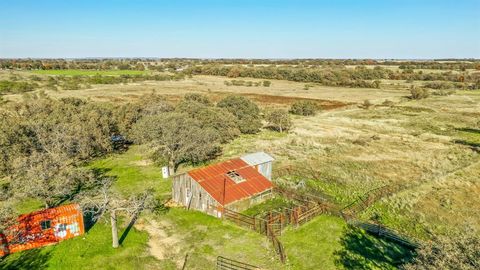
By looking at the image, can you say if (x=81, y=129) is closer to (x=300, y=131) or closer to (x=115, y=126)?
(x=115, y=126)

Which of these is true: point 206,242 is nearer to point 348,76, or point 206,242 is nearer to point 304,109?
point 304,109

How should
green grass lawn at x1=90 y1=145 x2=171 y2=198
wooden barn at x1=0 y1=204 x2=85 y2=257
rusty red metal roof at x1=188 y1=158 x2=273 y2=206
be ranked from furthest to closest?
green grass lawn at x1=90 y1=145 x2=171 y2=198 < rusty red metal roof at x1=188 y1=158 x2=273 y2=206 < wooden barn at x1=0 y1=204 x2=85 y2=257

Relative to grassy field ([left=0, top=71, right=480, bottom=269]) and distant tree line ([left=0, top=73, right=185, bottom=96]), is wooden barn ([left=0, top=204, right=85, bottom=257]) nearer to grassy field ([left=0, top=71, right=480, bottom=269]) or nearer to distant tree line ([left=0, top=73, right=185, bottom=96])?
grassy field ([left=0, top=71, right=480, bottom=269])

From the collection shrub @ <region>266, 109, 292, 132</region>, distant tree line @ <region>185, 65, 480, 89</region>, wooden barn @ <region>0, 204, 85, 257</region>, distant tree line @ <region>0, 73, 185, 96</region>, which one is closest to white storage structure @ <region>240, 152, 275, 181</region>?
wooden barn @ <region>0, 204, 85, 257</region>

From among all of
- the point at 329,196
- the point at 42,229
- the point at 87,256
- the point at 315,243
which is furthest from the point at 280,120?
the point at 42,229

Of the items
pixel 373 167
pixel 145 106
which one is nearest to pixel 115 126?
pixel 145 106
